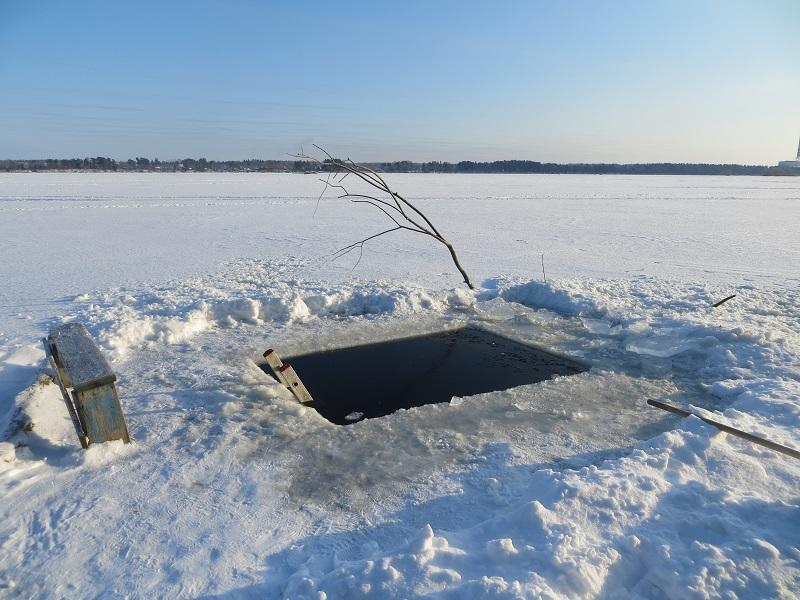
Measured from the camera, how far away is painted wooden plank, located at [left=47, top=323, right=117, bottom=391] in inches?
129

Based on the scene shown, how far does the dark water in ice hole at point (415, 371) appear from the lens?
467cm

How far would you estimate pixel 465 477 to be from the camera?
327 cm

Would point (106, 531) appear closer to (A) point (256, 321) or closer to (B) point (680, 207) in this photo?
(A) point (256, 321)

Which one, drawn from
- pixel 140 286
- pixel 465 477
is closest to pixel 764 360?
pixel 465 477

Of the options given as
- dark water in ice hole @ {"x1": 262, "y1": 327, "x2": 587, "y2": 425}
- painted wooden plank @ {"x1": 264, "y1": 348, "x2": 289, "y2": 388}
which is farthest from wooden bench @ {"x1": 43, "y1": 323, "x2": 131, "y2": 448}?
dark water in ice hole @ {"x1": 262, "y1": 327, "x2": 587, "y2": 425}

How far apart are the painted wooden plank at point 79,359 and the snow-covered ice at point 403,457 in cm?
47

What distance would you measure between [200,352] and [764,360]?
5.67 meters

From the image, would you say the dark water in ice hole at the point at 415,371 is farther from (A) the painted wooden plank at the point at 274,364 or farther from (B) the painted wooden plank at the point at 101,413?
(B) the painted wooden plank at the point at 101,413

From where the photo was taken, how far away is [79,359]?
11.8 feet

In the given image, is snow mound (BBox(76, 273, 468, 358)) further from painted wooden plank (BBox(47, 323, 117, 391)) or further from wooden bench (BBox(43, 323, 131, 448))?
wooden bench (BBox(43, 323, 131, 448))

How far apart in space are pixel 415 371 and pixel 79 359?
9.83 feet

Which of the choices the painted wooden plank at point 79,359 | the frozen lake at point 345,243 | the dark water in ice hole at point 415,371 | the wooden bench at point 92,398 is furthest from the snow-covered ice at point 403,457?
the frozen lake at point 345,243

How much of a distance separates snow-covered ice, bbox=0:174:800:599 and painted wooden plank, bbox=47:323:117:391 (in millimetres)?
472

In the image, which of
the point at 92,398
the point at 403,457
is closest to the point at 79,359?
the point at 92,398
